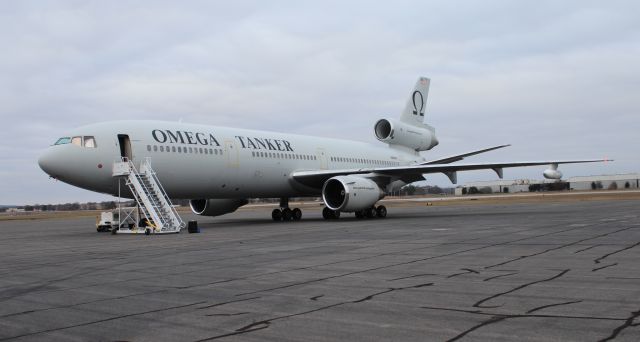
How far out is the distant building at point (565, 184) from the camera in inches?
4673

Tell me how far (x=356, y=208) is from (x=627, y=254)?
1488 centimetres

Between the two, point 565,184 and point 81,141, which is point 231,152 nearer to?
point 81,141

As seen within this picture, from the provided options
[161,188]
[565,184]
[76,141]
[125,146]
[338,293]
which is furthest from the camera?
[565,184]

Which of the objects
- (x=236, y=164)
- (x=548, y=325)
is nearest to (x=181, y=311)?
(x=548, y=325)

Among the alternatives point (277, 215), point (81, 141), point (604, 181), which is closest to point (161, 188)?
point (81, 141)

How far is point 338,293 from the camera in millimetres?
7062

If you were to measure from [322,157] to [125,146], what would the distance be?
11121 mm

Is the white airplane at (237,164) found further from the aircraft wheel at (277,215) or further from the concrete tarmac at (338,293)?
the concrete tarmac at (338,293)

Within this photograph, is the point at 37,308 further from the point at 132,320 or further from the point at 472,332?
the point at 472,332

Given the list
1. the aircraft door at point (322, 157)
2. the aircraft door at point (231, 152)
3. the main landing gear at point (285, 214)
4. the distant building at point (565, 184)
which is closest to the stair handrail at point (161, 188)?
the aircraft door at point (231, 152)

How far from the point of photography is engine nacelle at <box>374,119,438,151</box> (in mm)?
33594

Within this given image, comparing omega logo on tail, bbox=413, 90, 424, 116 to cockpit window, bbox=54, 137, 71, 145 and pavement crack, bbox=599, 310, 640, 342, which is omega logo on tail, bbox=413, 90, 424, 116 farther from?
pavement crack, bbox=599, 310, 640, 342

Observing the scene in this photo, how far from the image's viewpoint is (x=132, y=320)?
19.2 ft

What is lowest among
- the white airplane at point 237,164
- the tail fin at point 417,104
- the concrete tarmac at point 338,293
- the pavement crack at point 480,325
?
the pavement crack at point 480,325
